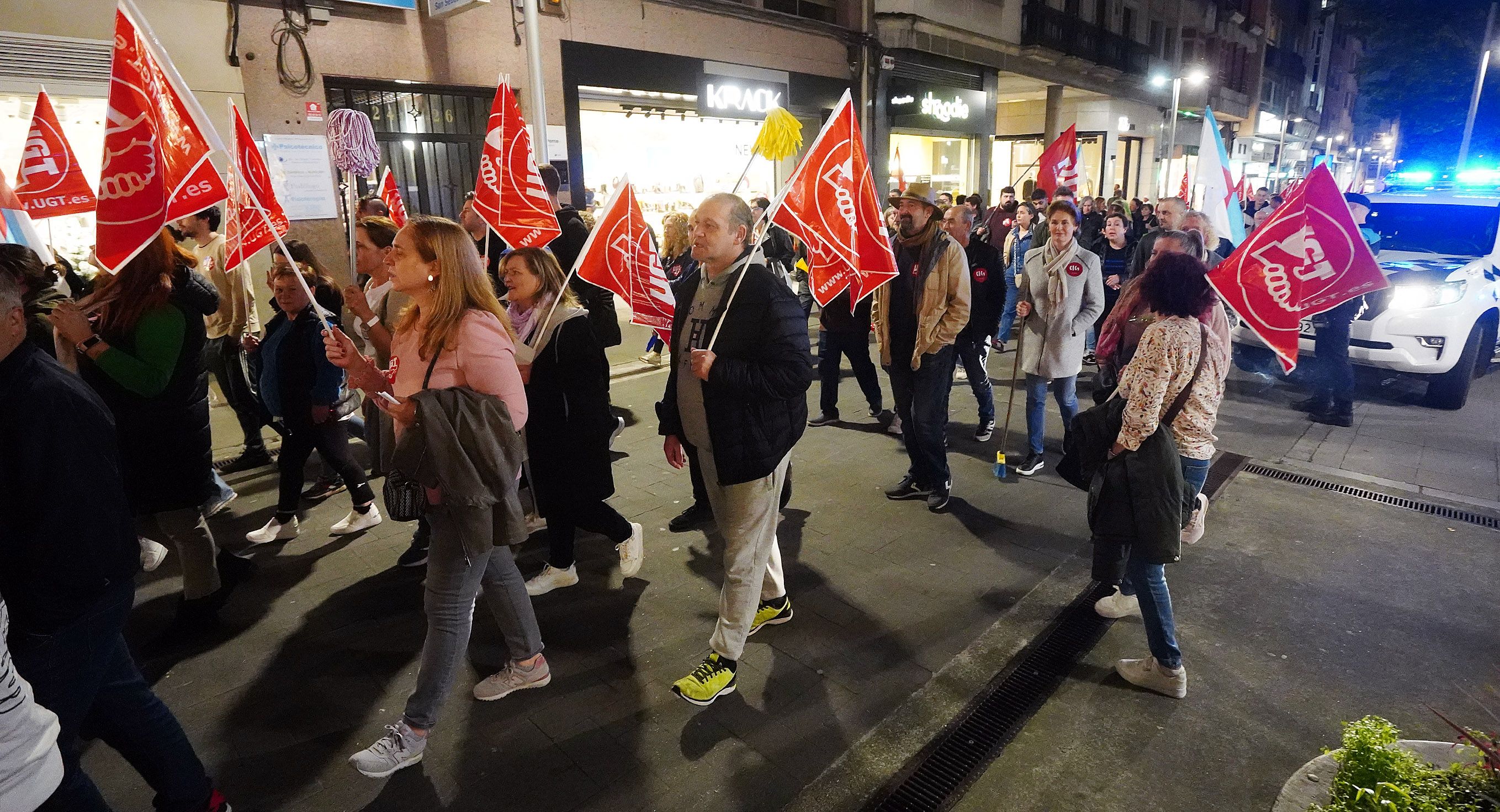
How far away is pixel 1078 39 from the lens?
2222cm

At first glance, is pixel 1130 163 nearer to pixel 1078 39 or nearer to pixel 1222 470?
pixel 1078 39

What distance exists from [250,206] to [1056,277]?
5.20m

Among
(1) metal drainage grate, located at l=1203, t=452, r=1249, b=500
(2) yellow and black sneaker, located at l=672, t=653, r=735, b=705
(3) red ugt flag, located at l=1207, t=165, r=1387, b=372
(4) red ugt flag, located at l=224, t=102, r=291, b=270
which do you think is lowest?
(1) metal drainage grate, located at l=1203, t=452, r=1249, b=500

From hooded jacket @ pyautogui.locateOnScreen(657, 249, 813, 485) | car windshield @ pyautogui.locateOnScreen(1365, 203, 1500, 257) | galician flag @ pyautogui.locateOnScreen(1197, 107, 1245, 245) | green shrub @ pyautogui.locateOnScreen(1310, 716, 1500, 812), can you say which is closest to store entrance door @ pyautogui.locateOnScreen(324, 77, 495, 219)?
galician flag @ pyautogui.locateOnScreen(1197, 107, 1245, 245)

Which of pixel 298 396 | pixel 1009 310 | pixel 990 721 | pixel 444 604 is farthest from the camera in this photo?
pixel 1009 310

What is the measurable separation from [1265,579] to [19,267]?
6.18m

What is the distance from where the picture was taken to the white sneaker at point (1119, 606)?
4176 millimetres

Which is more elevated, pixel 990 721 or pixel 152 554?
pixel 152 554

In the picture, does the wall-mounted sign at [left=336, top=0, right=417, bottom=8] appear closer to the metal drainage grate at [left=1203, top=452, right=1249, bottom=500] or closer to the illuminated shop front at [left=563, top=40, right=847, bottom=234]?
the illuminated shop front at [left=563, top=40, right=847, bottom=234]

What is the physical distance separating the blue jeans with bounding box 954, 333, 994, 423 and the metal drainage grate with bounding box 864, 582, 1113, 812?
303 cm

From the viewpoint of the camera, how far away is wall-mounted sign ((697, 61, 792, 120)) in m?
13.9

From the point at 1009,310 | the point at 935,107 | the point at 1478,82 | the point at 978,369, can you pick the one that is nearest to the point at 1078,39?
the point at 935,107

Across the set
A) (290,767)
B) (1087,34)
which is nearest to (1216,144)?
(290,767)

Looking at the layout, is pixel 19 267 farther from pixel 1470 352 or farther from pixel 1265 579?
pixel 1470 352
